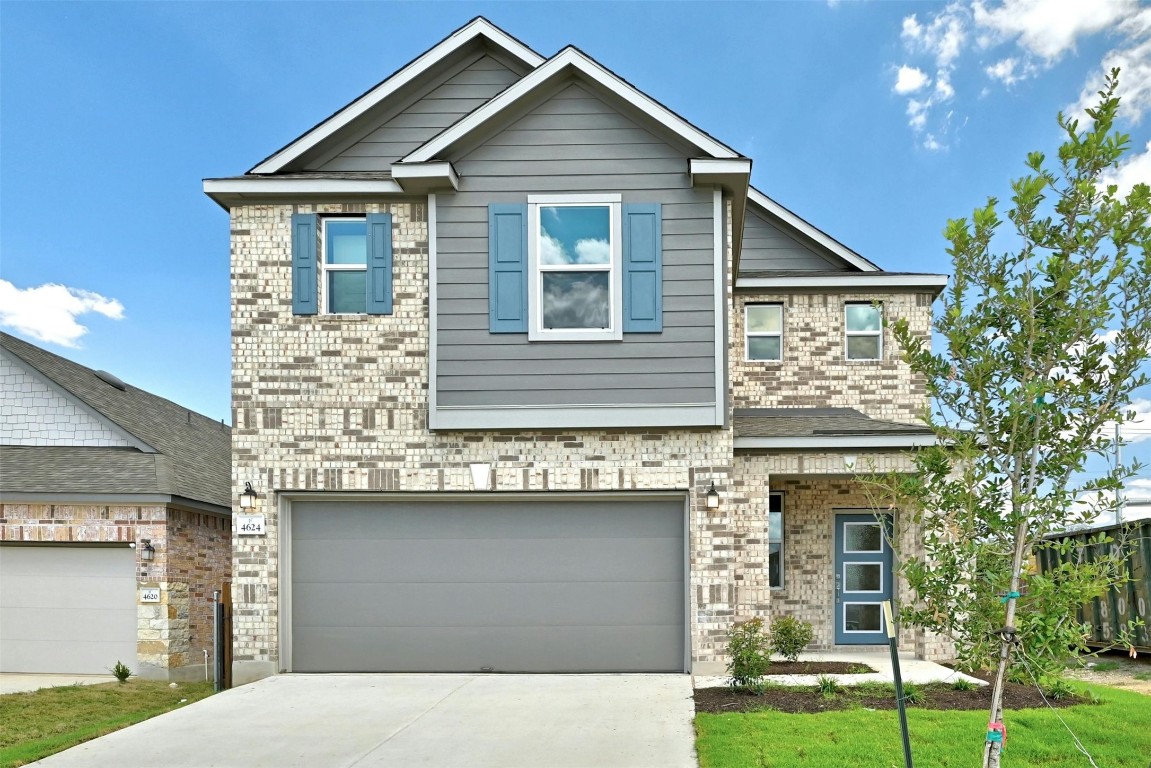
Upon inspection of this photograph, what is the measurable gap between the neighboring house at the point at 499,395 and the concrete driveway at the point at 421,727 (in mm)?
784

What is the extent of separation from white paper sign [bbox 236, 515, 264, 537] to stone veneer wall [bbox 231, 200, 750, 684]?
77 millimetres

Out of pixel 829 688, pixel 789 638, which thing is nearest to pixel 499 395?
pixel 789 638

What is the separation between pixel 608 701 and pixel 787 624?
275 centimetres

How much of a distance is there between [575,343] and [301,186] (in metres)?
3.82

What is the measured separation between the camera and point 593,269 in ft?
34.7

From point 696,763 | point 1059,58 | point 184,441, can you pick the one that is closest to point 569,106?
point 696,763

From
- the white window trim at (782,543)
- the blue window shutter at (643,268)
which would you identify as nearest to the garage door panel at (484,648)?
the white window trim at (782,543)

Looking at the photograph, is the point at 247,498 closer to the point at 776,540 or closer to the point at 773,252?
the point at 776,540

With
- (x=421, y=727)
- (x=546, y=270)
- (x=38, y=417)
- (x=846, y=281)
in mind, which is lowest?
(x=421, y=727)

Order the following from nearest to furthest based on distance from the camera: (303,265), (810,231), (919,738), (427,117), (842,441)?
(919,738) → (303,265) → (842,441) → (427,117) → (810,231)

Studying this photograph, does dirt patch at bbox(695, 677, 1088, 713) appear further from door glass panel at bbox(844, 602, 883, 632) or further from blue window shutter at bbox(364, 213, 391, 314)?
blue window shutter at bbox(364, 213, 391, 314)

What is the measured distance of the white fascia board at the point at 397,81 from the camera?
11297mm

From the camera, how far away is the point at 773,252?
15.5m

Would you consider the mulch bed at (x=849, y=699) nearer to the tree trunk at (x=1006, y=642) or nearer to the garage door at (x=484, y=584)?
the garage door at (x=484, y=584)
